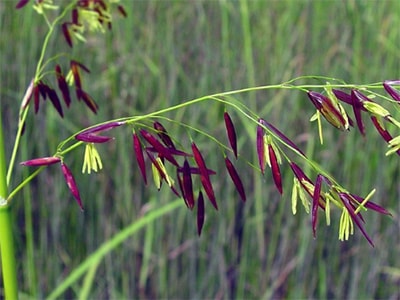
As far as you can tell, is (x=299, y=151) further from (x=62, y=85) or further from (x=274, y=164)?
(x=62, y=85)

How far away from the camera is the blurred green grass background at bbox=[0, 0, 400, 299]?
2092 mm

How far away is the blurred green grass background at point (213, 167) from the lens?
209cm

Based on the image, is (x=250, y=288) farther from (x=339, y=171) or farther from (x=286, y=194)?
(x=339, y=171)

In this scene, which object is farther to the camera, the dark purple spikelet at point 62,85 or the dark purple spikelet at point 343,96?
the dark purple spikelet at point 62,85

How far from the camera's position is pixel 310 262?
2158 millimetres

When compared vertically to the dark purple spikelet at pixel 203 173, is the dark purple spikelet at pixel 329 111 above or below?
above

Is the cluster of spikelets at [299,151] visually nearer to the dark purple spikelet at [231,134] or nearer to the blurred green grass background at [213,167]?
the dark purple spikelet at [231,134]

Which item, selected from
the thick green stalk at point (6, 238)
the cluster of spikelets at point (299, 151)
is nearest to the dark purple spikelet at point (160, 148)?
the cluster of spikelets at point (299, 151)

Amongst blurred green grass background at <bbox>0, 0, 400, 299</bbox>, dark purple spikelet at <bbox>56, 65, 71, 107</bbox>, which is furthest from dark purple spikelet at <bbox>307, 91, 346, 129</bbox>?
blurred green grass background at <bbox>0, 0, 400, 299</bbox>

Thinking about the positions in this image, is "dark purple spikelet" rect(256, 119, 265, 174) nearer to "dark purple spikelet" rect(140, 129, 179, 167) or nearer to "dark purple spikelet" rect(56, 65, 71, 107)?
"dark purple spikelet" rect(140, 129, 179, 167)

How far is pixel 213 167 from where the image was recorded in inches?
81.5

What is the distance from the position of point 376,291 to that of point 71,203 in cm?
98

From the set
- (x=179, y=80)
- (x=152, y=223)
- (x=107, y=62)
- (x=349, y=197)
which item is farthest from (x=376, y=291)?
(x=349, y=197)

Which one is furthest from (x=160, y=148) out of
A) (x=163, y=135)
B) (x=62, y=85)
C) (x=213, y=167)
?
(x=213, y=167)
